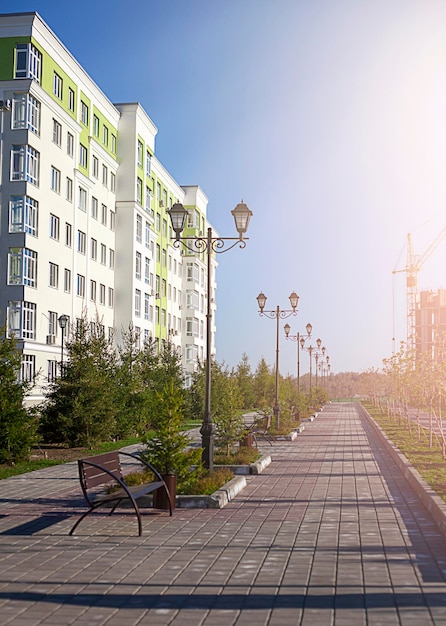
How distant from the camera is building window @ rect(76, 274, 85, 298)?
42213 mm

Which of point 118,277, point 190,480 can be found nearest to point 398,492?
point 190,480

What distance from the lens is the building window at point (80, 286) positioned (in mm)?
42213

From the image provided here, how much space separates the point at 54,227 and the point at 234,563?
33372mm

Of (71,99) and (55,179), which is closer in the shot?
(55,179)

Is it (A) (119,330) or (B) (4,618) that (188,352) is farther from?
(B) (4,618)

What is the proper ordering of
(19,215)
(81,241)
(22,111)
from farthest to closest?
(81,241)
(22,111)
(19,215)

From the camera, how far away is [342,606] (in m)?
5.73

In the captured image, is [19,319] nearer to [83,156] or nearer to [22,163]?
[22,163]

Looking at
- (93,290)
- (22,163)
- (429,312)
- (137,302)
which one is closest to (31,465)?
(22,163)

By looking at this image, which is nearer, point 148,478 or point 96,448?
point 148,478

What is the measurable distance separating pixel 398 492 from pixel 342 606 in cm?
710

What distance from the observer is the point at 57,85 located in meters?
38.9

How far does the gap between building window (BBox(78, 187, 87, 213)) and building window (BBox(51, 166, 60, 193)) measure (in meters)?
3.46

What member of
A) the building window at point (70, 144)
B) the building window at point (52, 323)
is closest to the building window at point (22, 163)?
the building window at point (70, 144)
